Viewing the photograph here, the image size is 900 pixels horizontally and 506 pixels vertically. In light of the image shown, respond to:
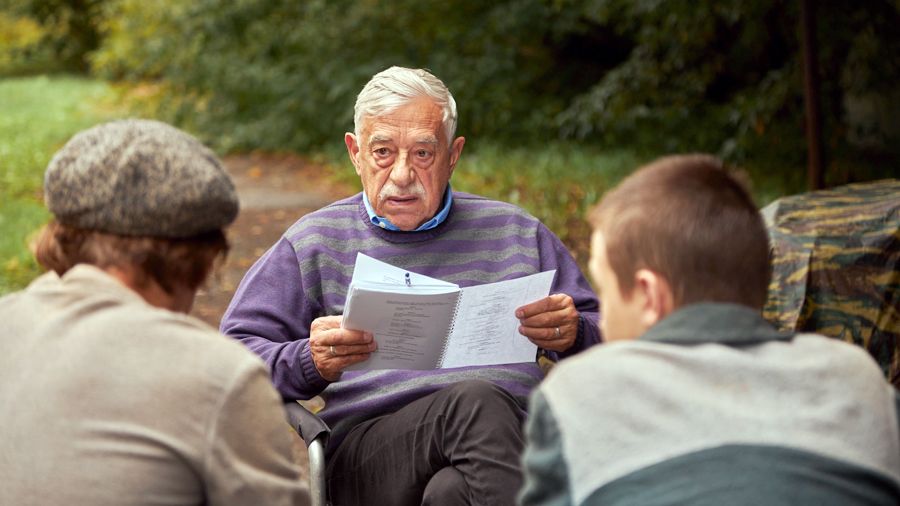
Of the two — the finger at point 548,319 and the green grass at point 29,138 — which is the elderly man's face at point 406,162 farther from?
the green grass at point 29,138

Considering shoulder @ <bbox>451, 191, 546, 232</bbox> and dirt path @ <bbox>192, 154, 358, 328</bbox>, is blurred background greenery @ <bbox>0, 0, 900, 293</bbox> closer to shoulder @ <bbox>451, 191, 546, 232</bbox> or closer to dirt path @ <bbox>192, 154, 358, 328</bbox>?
dirt path @ <bbox>192, 154, 358, 328</bbox>

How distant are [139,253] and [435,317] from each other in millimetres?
1105

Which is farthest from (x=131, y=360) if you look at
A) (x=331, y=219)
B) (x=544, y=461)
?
(x=331, y=219)

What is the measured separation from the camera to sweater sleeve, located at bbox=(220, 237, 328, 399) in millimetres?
2918

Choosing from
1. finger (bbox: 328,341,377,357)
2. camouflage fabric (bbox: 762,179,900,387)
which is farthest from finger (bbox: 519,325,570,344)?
camouflage fabric (bbox: 762,179,900,387)

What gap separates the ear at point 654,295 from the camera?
1.71 metres

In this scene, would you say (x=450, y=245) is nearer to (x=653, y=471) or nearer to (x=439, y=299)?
(x=439, y=299)

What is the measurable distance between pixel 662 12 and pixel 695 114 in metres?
2.92

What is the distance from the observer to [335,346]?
2.79m

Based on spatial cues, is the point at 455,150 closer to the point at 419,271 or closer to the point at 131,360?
the point at 419,271

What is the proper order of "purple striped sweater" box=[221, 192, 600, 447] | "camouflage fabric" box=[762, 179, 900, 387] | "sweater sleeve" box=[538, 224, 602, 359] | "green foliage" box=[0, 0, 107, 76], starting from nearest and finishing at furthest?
"purple striped sweater" box=[221, 192, 600, 447], "sweater sleeve" box=[538, 224, 602, 359], "camouflage fabric" box=[762, 179, 900, 387], "green foliage" box=[0, 0, 107, 76]

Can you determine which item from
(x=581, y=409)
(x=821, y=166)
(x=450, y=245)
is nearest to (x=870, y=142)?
(x=821, y=166)

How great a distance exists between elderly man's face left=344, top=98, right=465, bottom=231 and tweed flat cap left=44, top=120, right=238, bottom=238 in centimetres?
141

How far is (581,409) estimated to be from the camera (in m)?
1.60
